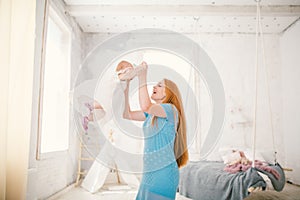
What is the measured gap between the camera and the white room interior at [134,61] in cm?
184

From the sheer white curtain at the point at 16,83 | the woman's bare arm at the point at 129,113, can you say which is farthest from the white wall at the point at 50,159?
the woman's bare arm at the point at 129,113

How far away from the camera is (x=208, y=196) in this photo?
2709 millimetres

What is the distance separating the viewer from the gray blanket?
2.46 m

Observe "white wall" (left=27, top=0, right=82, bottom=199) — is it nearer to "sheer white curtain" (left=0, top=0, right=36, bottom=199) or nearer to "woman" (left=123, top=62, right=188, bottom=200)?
"sheer white curtain" (left=0, top=0, right=36, bottom=199)

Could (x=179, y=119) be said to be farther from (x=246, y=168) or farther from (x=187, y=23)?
(x=187, y=23)

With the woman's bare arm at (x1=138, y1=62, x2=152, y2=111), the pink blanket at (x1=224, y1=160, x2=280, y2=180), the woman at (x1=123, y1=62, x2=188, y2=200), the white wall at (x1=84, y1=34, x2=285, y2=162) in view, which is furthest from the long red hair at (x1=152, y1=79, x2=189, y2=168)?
the white wall at (x1=84, y1=34, x2=285, y2=162)

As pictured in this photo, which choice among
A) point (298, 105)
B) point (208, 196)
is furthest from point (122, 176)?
point (298, 105)

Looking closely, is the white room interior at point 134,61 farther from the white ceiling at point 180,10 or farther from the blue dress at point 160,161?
the blue dress at point 160,161

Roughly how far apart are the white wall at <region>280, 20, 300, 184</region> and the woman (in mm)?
3059

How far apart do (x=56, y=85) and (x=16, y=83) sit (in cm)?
150

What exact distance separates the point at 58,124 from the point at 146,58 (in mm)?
2263

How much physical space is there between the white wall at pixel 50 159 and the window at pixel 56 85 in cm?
11

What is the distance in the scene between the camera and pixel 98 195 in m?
3.12

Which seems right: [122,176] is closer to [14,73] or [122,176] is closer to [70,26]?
[70,26]
